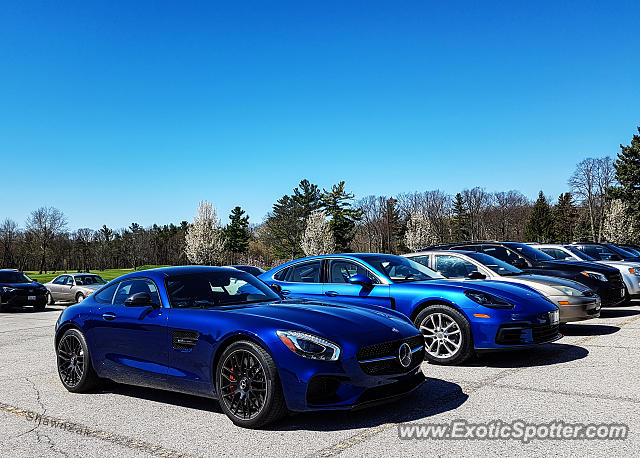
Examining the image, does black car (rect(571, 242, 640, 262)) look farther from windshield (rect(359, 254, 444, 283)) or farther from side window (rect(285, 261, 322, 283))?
side window (rect(285, 261, 322, 283))

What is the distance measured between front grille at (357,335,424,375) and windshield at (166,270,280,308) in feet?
5.25

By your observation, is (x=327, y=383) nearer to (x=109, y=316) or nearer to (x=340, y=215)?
(x=109, y=316)

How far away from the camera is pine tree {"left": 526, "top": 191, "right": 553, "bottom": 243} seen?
8456cm

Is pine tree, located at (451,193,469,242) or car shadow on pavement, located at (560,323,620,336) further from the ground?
pine tree, located at (451,193,469,242)

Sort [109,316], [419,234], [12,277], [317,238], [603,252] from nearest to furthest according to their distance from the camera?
[109,316], [603,252], [12,277], [317,238], [419,234]

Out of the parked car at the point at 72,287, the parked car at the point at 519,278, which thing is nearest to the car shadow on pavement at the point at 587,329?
the parked car at the point at 519,278

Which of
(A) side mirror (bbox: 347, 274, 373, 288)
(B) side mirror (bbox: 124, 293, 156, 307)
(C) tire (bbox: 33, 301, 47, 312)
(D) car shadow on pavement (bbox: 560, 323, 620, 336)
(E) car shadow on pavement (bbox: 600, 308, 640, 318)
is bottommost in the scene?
(C) tire (bbox: 33, 301, 47, 312)

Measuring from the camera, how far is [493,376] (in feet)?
20.4

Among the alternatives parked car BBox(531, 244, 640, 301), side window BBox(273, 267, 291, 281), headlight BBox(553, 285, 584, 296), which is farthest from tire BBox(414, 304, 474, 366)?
parked car BBox(531, 244, 640, 301)

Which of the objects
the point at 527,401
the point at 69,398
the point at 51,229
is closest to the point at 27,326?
the point at 69,398

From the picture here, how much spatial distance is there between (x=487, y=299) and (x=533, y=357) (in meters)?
1.19

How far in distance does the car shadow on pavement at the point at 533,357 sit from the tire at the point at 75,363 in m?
4.44

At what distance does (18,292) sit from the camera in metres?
19.9

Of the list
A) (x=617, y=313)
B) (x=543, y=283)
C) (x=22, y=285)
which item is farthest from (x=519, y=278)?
(x=22, y=285)
